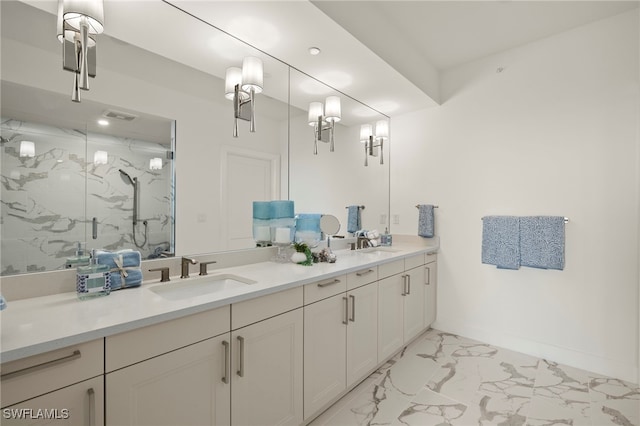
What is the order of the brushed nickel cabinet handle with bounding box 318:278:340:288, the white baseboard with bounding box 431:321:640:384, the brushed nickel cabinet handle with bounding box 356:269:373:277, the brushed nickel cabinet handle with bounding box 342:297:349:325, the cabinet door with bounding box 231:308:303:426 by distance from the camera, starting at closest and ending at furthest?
the cabinet door with bounding box 231:308:303:426
the brushed nickel cabinet handle with bounding box 318:278:340:288
the brushed nickel cabinet handle with bounding box 342:297:349:325
the brushed nickel cabinet handle with bounding box 356:269:373:277
the white baseboard with bounding box 431:321:640:384

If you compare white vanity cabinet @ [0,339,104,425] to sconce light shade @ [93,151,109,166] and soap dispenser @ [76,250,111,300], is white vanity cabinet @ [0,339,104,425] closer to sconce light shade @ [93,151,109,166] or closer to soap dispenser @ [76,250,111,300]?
soap dispenser @ [76,250,111,300]

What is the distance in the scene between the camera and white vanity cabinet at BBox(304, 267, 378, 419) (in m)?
1.63

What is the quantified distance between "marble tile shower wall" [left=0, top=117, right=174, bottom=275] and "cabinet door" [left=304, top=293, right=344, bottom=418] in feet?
3.18

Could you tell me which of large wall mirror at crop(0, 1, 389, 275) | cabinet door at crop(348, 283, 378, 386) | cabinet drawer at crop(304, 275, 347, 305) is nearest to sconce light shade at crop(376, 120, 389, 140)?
large wall mirror at crop(0, 1, 389, 275)

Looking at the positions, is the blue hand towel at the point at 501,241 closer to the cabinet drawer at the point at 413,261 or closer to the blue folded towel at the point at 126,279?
the cabinet drawer at the point at 413,261

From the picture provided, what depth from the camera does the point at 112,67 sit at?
146 centimetres

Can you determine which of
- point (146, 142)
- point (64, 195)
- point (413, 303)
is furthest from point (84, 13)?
point (413, 303)

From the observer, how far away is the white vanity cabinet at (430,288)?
2953mm

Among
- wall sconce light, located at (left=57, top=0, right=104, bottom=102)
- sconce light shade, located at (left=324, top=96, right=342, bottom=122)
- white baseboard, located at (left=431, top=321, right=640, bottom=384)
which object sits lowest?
white baseboard, located at (left=431, top=321, right=640, bottom=384)

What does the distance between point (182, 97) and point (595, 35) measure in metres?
3.14

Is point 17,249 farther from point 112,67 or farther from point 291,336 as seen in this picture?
point 291,336

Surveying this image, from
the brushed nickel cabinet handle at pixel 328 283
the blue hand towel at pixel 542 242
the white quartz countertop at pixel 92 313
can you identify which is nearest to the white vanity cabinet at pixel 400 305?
the brushed nickel cabinet handle at pixel 328 283

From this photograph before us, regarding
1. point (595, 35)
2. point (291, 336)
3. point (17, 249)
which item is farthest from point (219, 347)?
point (595, 35)

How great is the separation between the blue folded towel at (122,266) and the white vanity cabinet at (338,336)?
83 centimetres
